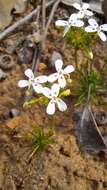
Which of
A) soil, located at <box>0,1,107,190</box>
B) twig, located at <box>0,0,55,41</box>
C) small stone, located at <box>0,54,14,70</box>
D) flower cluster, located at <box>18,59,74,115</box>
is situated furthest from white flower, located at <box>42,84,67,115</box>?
twig, located at <box>0,0,55,41</box>

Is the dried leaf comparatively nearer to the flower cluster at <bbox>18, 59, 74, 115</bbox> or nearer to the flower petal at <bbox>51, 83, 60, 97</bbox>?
the flower cluster at <bbox>18, 59, 74, 115</bbox>

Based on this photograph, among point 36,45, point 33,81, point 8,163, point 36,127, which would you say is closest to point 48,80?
point 33,81

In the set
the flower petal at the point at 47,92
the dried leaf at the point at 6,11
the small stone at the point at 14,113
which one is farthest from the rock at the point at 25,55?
the flower petal at the point at 47,92

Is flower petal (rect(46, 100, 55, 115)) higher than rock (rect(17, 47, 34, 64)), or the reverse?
rock (rect(17, 47, 34, 64))

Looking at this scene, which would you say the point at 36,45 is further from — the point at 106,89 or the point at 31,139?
the point at 31,139

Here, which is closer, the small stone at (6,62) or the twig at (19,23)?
the small stone at (6,62)

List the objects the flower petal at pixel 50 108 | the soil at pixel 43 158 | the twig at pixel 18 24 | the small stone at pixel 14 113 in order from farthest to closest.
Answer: the twig at pixel 18 24, the small stone at pixel 14 113, the soil at pixel 43 158, the flower petal at pixel 50 108

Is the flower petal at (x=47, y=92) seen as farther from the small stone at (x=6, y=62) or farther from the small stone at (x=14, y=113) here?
the small stone at (x=6, y=62)

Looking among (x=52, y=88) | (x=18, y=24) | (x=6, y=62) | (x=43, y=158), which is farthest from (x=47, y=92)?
(x=18, y=24)
